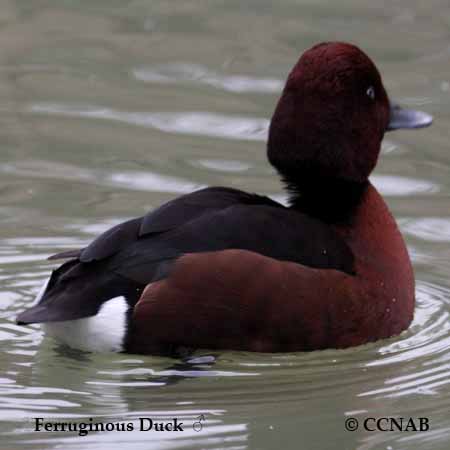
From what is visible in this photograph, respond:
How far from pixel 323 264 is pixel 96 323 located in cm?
82

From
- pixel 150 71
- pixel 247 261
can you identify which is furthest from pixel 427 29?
pixel 247 261

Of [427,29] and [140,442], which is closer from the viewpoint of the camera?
[140,442]

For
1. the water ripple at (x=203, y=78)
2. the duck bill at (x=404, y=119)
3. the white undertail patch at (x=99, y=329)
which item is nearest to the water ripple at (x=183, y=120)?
the water ripple at (x=203, y=78)

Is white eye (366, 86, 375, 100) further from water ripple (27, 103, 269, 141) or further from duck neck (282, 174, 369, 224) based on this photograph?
water ripple (27, 103, 269, 141)

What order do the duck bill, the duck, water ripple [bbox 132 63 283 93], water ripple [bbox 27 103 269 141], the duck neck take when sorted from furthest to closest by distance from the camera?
water ripple [bbox 132 63 283 93] < water ripple [bbox 27 103 269 141] < the duck bill < the duck neck < the duck

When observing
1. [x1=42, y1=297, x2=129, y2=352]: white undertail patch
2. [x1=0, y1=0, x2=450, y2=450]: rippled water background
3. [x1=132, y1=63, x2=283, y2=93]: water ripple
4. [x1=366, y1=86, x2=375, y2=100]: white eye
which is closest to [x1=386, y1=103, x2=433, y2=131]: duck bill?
[x1=366, y1=86, x2=375, y2=100]: white eye

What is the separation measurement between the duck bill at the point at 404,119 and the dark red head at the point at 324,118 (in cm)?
29

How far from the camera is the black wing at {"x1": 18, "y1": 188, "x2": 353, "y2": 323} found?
482 centimetres

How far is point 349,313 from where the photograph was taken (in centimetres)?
498

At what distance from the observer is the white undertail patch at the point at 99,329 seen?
15.7ft

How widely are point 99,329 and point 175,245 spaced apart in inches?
15.3

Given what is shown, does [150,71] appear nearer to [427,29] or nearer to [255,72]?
[255,72]

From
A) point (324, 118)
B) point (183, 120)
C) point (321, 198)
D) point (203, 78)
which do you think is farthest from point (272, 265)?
point (203, 78)

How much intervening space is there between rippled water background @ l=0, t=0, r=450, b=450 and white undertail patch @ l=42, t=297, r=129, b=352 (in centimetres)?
6
